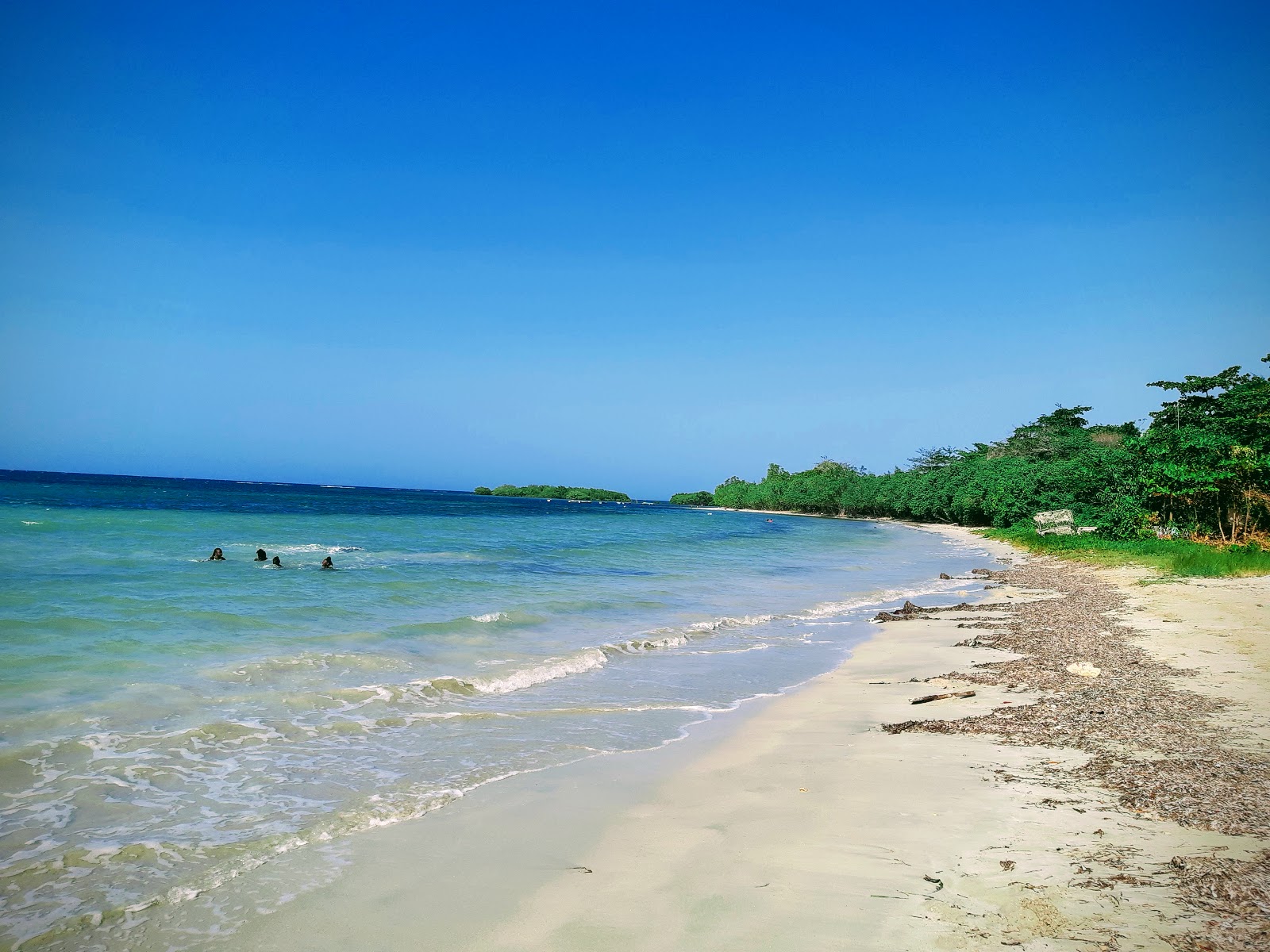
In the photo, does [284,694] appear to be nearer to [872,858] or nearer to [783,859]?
[783,859]

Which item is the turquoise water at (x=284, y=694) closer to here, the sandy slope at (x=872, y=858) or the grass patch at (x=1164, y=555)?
the sandy slope at (x=872, y=858)

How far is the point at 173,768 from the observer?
607 cm

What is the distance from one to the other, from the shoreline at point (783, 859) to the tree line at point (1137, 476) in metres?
23.5

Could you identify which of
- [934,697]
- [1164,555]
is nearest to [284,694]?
[934,697]

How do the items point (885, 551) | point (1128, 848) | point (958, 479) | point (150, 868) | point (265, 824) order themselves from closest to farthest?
point (1128, 848), point (150, 868), point (265, 824), point (885, 551), point (958, 479)

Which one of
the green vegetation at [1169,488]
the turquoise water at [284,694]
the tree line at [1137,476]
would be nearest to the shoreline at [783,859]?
the turquoise water at [284,694]

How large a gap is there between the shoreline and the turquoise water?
0.60 meters

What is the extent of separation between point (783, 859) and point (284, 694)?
6.56m

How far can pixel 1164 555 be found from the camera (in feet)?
74.9

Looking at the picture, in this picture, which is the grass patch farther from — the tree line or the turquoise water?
the turquoise water

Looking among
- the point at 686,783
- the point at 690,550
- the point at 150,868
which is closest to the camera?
the point at 150,868

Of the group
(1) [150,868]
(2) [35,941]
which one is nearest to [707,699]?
(1) [150,868]

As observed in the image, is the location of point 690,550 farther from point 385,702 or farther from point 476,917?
point 476,917

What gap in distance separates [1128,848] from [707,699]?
5.41 metres
